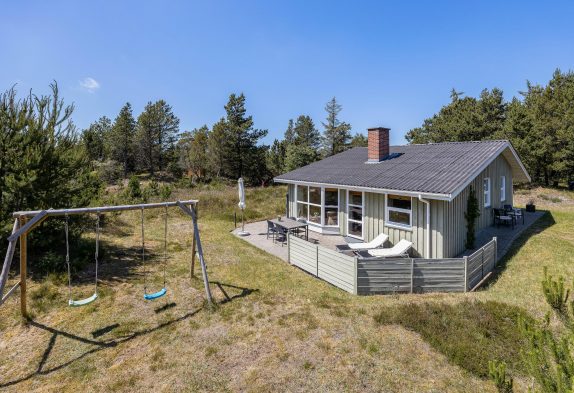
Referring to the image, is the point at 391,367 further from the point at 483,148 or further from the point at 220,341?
the point at 483,148

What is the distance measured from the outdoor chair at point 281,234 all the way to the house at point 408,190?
201 cm

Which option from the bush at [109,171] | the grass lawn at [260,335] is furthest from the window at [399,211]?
the bush at [109,171]

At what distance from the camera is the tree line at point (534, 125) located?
2589 cm

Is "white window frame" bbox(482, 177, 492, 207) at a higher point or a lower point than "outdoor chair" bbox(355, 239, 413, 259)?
higher

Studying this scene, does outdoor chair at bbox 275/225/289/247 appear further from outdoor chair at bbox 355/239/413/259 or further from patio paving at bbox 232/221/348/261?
outdoor chair at bbox 355/239/413/259

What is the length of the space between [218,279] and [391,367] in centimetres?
573

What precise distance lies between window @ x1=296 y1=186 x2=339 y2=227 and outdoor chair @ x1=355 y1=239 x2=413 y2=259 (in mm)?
3771

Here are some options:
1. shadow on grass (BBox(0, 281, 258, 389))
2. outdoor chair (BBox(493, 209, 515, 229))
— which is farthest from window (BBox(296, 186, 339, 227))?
shadow on grass (BBox(0, 281, 258, 389))

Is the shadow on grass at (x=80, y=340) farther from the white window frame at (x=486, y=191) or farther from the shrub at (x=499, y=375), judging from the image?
the white window frame at (x=486, y=191)

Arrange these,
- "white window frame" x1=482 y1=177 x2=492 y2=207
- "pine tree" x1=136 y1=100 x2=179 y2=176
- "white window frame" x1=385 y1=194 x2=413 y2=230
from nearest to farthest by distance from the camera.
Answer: "white window frame" x1=385 y1=194 x2=413 y2=230 → "white window frame" x1=482 y1=177 x2=492 y2=207 → "pine tree" x1=136 y1=100 x2=179 y2=176

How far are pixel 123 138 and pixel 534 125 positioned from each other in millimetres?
47917

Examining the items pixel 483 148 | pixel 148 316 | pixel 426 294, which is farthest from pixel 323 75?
pixel 148 316

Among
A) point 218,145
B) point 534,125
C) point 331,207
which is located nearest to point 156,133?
point 218,145

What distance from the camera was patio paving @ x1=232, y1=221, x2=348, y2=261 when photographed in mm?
12350
